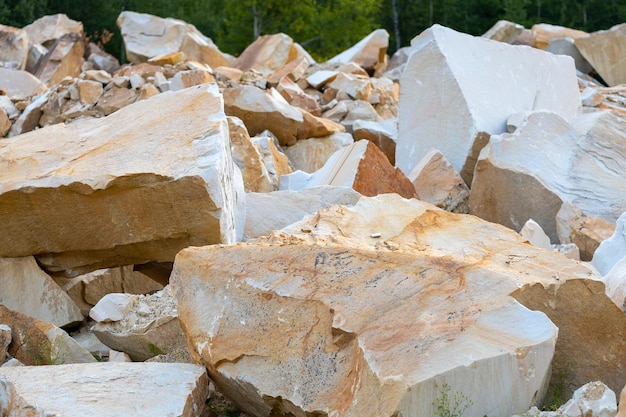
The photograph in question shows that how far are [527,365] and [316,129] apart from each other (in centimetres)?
545

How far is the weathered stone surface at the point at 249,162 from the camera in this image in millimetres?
5977

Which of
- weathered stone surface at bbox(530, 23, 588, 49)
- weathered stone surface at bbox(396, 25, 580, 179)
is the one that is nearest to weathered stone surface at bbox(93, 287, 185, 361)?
weathered stone surface at bbox(396, 25, 580, 179)

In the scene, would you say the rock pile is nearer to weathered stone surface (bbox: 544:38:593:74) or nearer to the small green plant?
the small green plant

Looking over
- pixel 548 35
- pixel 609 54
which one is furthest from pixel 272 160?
pixel 548 35

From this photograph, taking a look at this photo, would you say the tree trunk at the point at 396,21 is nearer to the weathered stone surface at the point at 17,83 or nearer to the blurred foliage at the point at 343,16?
the blurred foliage at the point at 343,16

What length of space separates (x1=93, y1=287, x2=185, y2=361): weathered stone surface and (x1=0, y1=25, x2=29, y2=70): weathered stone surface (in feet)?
35.2

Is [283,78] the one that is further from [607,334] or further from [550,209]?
[607,334]

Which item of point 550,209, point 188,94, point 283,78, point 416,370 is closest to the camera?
point 416,370

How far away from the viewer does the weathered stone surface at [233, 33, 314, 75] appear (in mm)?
14484

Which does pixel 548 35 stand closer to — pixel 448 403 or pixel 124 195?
pixel 124 195

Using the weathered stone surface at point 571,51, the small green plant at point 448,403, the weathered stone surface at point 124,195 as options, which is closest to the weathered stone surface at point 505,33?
the weathered stone surface at point 571,51

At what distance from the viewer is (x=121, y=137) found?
4.68 metres

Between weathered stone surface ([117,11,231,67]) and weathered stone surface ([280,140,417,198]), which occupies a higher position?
weathered stone surface ([280,140,417,198])

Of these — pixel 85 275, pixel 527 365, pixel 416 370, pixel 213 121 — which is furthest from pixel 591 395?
pixel 85 275
